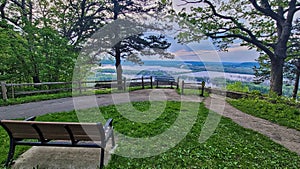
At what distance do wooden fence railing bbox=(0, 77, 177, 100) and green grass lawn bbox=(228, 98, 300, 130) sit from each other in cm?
712

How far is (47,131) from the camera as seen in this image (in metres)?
2.34

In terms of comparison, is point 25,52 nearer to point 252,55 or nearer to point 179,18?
point 179,18

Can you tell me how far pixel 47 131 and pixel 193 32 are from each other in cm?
908

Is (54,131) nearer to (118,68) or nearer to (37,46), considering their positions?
(37,46)

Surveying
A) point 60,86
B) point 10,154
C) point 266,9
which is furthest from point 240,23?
point 60,86

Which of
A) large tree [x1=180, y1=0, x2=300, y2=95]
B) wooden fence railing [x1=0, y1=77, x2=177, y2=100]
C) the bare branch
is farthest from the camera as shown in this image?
large tree [x1=180, y1=0, x2=300, y2=95]

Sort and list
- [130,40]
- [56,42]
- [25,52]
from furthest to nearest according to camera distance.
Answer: [130,40], [56,42], [25,52]

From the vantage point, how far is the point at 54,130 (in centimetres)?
231

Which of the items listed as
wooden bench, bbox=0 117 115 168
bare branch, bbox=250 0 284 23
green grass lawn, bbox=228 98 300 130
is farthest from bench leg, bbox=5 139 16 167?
bare branch, bbox=250 0 284 23

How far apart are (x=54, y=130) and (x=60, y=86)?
9.14 meters

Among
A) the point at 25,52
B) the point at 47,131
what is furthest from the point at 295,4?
the point at 25,52

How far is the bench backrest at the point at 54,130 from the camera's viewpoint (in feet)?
7.23

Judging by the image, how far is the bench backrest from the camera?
220 cm

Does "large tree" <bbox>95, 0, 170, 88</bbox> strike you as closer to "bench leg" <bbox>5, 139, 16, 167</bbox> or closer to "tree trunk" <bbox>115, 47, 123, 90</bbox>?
"tree trunk" <bbox>115, 47, 123, 90</bbox>
